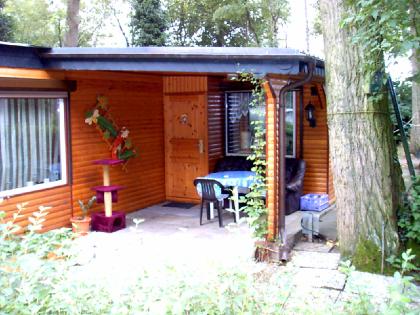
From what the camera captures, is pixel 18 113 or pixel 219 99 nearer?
pixel 18 113

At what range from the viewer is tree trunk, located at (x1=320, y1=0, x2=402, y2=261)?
5.41 m

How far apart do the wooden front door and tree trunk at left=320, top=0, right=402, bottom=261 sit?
3.67 m

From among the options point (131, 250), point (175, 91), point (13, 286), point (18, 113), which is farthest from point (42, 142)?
point (13, 286)

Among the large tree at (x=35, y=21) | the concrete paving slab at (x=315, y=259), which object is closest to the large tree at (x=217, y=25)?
the large tree at (x=35, y=21)

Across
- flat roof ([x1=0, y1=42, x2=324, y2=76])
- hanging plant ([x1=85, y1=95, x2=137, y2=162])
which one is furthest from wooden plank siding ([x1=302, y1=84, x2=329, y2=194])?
hanging plant ([x1=85, y1=95, x2=137, y2=162])

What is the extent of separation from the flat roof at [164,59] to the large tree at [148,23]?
1177 cm

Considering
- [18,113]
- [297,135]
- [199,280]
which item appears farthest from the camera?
[297,135]

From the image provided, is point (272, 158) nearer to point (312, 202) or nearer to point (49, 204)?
point (312, 202)

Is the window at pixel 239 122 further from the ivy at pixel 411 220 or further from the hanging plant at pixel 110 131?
the ivy at pixel 411 220

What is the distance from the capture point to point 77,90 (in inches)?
282

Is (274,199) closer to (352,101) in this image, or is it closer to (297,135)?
(352,101)

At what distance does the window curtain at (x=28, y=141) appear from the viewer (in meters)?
6.29

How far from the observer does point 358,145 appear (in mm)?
5445

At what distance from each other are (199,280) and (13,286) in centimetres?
84
